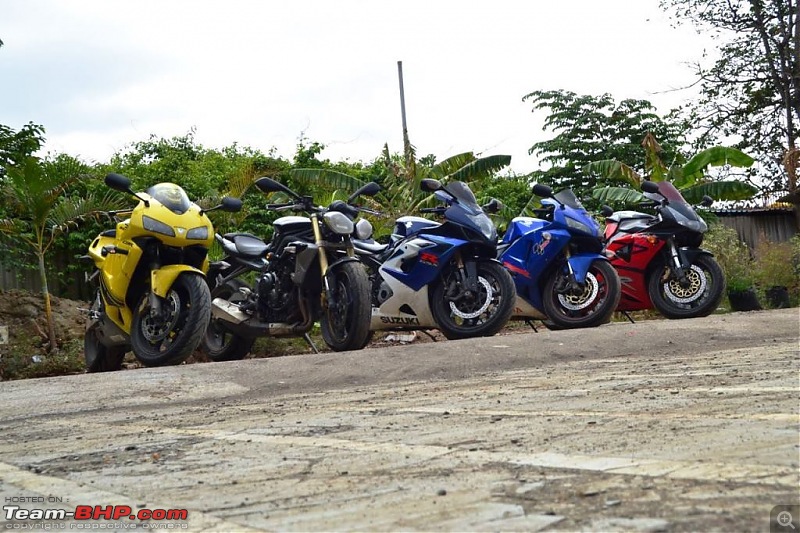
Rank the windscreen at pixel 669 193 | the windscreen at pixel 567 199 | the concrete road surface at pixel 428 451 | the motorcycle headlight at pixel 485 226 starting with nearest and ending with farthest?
the concrete road surface at pixel 428 451
the motorcycle headlight at pixel 485 226
the windscreen at pixel 567 199
the windscreen at pixel 669 193

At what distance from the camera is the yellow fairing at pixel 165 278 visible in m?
7.78

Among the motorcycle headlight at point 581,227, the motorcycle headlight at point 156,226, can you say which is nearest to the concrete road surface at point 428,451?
the motorcycle headlight at point 156,226

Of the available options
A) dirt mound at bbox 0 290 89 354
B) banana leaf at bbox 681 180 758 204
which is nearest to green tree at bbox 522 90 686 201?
banana leaf at bbox 681 180 758 204

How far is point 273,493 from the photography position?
2.72 metres

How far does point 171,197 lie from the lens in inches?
319

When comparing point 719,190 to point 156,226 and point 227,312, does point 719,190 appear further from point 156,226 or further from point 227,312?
point 156,226

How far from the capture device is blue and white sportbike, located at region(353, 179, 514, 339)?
8.86m

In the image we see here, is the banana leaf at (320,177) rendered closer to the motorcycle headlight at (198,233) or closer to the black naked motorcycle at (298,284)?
the black naked motorcycle at (298,284)

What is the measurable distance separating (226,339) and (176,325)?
2.23 meters

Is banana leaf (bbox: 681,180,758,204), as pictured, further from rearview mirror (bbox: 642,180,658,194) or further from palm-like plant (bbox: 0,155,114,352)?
palm-like plant (bbox: 0,155,114,352)

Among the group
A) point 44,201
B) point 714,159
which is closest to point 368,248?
point 44,201

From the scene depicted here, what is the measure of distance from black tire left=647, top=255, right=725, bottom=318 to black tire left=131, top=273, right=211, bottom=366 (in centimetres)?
530

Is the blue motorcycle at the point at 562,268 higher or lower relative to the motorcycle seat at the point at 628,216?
lower

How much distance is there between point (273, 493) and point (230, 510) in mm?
180
